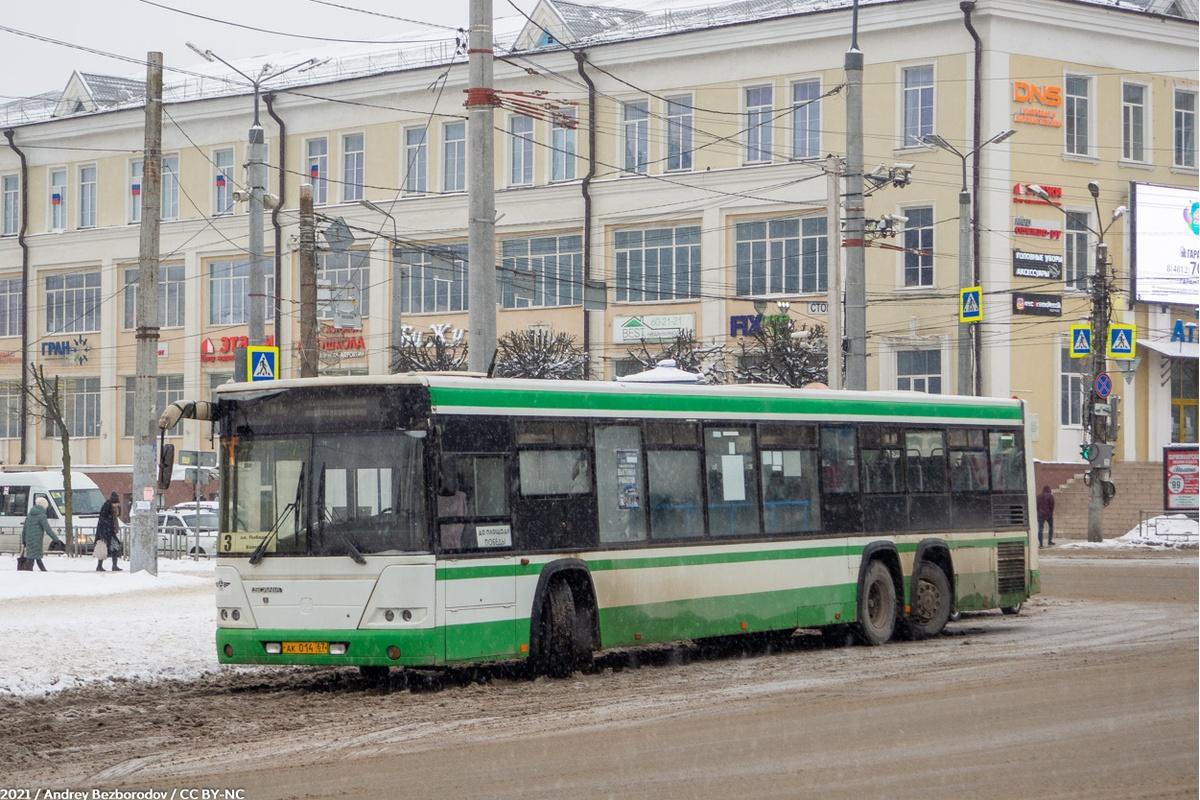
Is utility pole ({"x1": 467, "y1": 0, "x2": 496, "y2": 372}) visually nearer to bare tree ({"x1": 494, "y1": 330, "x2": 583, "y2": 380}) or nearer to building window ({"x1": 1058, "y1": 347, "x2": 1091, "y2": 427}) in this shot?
bare tree ({"x1": 494, "y1": 330, "x2": 583, "y2": 380})

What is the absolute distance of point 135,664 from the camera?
57.5ft

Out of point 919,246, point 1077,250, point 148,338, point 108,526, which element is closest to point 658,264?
point 919,246

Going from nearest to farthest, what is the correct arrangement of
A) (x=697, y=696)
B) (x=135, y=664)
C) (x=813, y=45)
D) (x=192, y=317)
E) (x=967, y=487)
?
(x=697, y=696)
(x=135, y=664)
(x=967, y=487)
(x=813, y=45)
(x=192, y=317)

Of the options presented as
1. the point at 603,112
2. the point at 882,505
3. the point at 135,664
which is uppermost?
the point at 603,112

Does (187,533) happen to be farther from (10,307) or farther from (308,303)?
(10,307)

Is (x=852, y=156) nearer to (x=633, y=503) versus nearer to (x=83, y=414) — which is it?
(x=633, y=503)

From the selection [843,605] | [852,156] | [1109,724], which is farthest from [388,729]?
[852,156]

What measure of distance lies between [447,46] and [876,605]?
43649 mm

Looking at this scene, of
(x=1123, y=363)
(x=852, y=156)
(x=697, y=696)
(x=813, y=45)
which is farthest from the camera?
(x=813, y=45)

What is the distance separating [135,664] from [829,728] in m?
7.48

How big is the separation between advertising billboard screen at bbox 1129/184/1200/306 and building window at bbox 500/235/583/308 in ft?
53.2

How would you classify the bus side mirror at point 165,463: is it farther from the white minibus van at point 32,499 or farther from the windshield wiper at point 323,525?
the white minibus van at point 32,499

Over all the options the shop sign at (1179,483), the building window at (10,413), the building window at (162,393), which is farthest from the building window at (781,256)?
the building window at (10,413)

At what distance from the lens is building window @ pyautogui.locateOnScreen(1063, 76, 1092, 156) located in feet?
181
